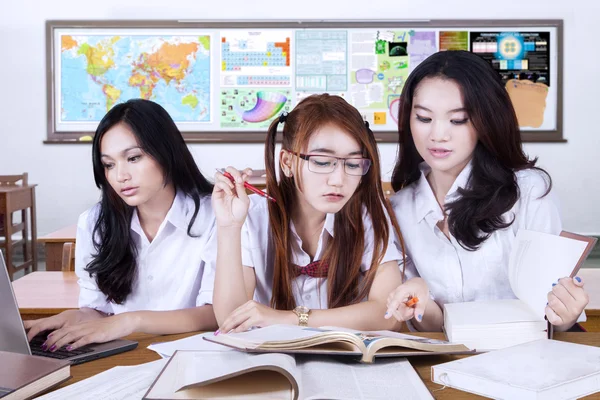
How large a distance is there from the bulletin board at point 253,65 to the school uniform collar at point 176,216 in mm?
3739

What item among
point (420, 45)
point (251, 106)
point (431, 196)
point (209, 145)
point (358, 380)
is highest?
point (420, 45)

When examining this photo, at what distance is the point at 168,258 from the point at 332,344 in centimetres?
85

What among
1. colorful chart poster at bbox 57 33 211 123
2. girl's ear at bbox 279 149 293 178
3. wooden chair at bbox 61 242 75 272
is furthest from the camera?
colorful chart poster at bbox 57 33 211 123

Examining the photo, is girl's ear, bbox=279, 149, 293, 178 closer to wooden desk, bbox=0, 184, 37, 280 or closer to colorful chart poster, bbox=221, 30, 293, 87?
wooden desk, bbox=0, 184, 37, 280

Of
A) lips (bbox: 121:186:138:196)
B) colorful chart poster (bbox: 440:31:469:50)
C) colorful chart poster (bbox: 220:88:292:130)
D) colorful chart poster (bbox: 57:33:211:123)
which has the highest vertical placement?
colorful chart poster (bbox: 440:31:469:50)

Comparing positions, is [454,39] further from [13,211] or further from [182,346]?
[182,346]

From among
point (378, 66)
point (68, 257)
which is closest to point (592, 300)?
point (68, 257)

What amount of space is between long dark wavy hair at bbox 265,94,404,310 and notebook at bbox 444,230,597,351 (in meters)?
0.36

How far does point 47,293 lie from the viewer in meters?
2.04

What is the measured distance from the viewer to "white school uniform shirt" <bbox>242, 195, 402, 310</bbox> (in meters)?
1.54

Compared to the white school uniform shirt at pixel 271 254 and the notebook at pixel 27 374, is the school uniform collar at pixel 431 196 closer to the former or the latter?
the white school uniform shirt at pixel 271 254

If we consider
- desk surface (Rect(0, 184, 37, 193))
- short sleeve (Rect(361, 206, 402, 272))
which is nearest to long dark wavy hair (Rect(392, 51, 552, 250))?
short sleeve (Rect(361, 206, 402, 272))

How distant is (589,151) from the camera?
18.2 ft

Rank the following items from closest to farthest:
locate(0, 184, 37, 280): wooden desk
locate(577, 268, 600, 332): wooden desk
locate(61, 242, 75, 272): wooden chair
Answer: locate(577, 268, 600, 332): wooden desk, locate(61, 242, 75, 272): wooden chair, locate(0, 184, 37, 280): wooden desk
